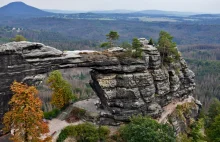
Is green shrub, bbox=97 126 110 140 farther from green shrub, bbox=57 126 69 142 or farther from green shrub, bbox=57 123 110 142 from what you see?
green shrub, bbox=57 126 69 142

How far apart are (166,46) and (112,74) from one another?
12.7 meters

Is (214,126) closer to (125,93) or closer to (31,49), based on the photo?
(125,93)

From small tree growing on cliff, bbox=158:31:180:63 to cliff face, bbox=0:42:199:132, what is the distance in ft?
5.24

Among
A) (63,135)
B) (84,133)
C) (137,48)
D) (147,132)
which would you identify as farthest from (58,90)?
(147,132)

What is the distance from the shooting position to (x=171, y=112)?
152ft

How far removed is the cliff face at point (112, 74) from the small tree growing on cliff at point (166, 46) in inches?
62.8

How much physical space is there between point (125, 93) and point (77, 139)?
35.1ft

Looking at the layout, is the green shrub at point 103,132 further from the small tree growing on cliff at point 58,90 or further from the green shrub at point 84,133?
the small tree growing on cliff at point 58,90

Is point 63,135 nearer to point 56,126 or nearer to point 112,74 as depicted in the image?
point 56,126

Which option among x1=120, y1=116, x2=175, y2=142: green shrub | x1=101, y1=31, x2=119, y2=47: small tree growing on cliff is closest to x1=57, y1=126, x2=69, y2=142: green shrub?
x1=120, y1=116, x2=175, y2=142: green shrub

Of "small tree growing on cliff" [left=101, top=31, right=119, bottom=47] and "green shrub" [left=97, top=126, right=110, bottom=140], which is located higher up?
"small tree growing on cliff" [left=101, top=31, right=119, bottom=47]

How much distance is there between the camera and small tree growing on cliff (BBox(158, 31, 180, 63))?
46719mm

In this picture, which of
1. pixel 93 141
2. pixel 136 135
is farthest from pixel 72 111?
pixel 136 135

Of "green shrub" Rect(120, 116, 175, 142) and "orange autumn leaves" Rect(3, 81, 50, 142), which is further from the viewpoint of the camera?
"green shrub" Rect(120, 116, 175, 142)
